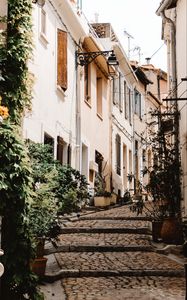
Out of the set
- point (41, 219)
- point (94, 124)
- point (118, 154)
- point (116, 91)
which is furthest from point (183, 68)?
point (118, 154)

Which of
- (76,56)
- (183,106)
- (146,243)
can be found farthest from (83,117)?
(146,243)

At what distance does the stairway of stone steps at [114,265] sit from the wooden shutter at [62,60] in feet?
14.7

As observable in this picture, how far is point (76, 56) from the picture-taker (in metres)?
18.4

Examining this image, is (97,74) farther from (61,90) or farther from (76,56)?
(61,90)

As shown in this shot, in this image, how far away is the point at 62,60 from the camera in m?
16.4

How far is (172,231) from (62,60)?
6.59m

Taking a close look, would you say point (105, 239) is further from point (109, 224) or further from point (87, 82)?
point (87, 82)

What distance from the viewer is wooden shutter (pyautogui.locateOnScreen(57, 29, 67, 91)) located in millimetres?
16125

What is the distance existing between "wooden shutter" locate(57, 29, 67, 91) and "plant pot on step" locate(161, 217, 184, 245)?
226 inches

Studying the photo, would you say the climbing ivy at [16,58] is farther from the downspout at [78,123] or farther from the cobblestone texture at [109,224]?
the downspout at [78,123]

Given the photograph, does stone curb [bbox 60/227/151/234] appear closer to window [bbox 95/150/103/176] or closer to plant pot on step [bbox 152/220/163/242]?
plant pot on step [bbox 152/220/163/242]

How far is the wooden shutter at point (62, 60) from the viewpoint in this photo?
52.9 ft

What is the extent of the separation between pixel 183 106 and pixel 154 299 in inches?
311

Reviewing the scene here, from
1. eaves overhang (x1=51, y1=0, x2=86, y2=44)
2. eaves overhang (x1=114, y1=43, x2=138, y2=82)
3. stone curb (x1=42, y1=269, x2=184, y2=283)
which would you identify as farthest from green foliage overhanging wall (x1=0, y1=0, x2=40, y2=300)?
eaves overhang (x1=114, y1=43, x2=138, y2=82)
